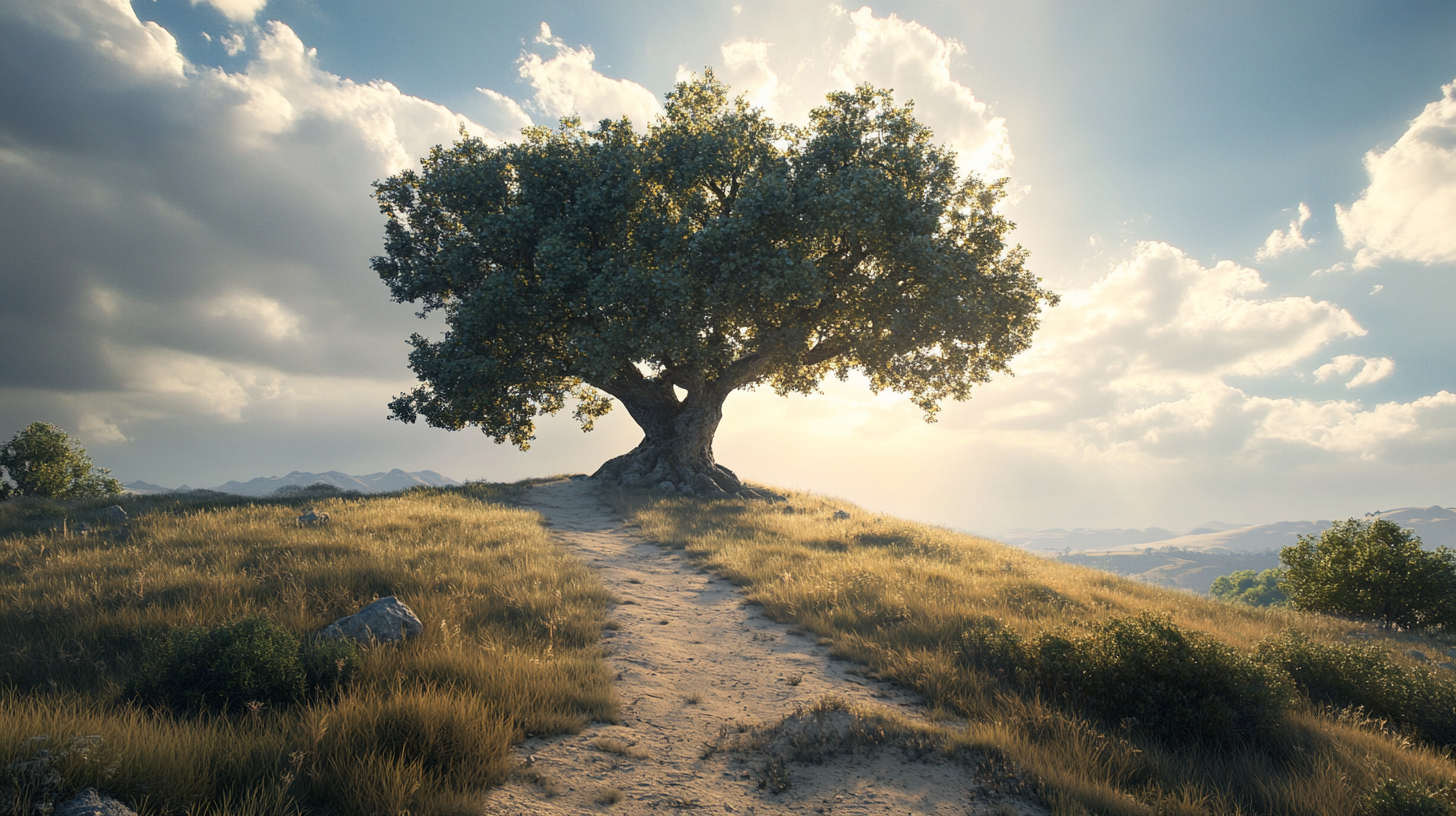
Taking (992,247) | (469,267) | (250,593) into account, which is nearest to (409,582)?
(250,593)

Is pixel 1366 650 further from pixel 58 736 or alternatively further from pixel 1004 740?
pixel 58 736

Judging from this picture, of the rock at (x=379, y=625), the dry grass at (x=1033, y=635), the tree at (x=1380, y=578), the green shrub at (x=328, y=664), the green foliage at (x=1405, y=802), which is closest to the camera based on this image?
the green foliage at (x=1405, y=802)

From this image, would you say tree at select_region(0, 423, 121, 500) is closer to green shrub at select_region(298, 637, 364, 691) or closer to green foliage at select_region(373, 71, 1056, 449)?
green foliage at select_region(373, 71, 1056, 449)

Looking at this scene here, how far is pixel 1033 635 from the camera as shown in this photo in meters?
7.49

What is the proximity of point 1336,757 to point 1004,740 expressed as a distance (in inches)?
125

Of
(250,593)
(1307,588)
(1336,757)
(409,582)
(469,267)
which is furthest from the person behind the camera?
(469,267)

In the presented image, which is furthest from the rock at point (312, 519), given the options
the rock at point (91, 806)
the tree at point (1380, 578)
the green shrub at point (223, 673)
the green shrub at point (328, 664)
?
the tree at point (1380, 578)

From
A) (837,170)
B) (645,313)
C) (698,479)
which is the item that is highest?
(837,170)

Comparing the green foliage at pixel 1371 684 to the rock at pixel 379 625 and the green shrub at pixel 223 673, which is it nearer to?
the rock at pixel 379 625

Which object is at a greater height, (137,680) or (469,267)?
(469,267)

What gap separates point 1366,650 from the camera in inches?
306

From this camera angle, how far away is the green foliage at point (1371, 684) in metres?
6.75

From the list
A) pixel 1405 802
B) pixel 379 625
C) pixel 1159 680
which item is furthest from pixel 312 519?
pixel 1405 802

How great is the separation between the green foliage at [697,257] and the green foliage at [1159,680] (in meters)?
14.4
